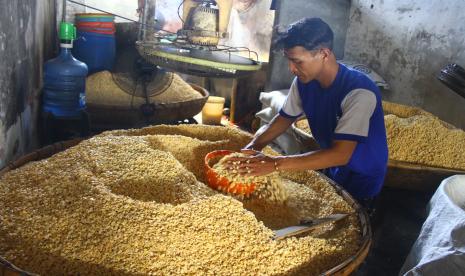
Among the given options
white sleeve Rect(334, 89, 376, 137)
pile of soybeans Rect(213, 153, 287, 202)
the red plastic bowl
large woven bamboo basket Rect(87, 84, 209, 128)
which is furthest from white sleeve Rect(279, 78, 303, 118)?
large woven bamboo basket Rect(87, 84, 209, 128)

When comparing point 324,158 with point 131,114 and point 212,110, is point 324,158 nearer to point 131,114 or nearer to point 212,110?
point 131,114

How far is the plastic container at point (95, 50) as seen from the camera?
2988 millimetres

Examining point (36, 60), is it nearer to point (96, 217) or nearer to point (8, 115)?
point (8, 115)

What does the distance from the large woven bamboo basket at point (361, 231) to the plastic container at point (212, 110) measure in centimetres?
357

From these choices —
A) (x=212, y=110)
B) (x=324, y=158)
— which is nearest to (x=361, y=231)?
(x=324, y=158)

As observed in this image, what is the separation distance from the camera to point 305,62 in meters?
1.65

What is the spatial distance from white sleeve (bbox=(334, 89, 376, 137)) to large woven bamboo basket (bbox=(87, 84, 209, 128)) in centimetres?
151

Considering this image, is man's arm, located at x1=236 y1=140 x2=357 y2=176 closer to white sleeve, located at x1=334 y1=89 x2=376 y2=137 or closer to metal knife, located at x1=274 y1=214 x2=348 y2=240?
white sleeve, located at x1=334 y1=89 x2=376 y2=137

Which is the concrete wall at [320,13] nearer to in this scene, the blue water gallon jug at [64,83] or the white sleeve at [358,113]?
the blue water gallon jug at [64,83]

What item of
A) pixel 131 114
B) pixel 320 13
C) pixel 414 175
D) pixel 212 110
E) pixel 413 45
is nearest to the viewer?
pixel 414 175

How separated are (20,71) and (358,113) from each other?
1595mm

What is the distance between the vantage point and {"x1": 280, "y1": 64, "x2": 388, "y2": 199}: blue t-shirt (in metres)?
1.62

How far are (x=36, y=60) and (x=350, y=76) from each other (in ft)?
5.87

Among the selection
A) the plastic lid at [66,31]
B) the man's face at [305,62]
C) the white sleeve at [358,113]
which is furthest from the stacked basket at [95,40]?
the white sleeve at [358,113]
